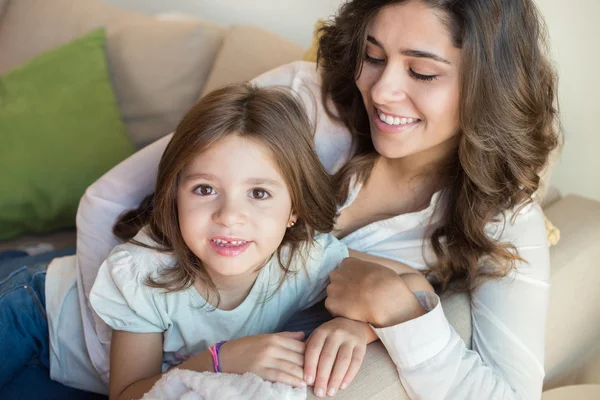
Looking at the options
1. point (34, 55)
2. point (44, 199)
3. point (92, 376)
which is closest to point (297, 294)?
point (92, 376)

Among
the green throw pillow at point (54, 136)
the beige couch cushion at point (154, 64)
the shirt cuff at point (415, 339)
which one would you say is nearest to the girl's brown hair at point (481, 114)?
the shirt cuff at point (415, 339)

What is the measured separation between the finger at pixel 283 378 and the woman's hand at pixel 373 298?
19cm

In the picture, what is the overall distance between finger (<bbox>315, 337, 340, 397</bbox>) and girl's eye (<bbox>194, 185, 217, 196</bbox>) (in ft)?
1.10

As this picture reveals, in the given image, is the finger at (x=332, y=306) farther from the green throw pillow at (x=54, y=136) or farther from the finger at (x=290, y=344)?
the green throw pillow at (x=54, y=136)

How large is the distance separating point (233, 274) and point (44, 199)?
94 cm

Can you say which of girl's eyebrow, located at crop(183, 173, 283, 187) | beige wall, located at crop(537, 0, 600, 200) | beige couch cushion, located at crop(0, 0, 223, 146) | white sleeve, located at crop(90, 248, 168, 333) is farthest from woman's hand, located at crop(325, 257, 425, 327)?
beige couch cushion, located at crop(0, 0, 223, 146)

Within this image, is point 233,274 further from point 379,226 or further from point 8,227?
point 8,227

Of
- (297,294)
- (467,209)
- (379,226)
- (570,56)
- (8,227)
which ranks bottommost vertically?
(8,227)

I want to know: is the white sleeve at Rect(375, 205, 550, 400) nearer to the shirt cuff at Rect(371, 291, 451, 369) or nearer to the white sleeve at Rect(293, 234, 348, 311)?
the shirt cuff at Rect(371, 291, 451, 369)

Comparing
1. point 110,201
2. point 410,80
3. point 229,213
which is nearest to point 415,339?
point 229,213

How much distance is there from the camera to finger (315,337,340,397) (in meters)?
1.10

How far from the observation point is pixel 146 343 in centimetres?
131

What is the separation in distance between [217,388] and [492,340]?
1.79ft

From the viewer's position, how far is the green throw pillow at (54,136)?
6.45 feet
